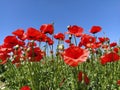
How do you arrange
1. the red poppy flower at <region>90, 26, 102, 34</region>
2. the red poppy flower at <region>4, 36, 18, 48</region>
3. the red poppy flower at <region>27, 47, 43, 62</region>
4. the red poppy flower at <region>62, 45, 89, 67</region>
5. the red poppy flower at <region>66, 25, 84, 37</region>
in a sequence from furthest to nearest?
the red poppy flower at <region>90, 26, 102, 34</region> → the red poppy flower at <region>4, 36, 18, 48</region> → the red poppy flower at <region>27, 47, 43, 62</region> → the red poppy flower at <region>66, 25, 84, 37</region> → the red poppy flower at <region>62, 45, 89, 67</region>

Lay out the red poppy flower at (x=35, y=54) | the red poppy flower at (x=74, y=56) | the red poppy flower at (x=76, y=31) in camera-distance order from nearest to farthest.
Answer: the red poppy flower at (x=74, y=56)
the red poppy flower at (x=76, y=31)
the red poppy flower at (x=35, y=54)

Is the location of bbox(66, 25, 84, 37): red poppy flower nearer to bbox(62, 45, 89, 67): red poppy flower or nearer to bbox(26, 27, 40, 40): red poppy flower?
bbox(26, 27, 40, 40): red poppy flower

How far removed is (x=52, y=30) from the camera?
3.74 m

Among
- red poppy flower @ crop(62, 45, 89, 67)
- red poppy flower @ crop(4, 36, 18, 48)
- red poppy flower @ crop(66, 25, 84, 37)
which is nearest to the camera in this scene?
red poppy flower @ crop(62, 45, 89, 67)

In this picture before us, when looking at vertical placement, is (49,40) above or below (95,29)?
below

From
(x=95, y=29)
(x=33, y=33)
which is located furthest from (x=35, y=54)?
(x=95, y=29)

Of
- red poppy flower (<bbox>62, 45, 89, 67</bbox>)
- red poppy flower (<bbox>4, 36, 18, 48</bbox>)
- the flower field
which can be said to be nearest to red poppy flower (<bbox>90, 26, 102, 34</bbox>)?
the flower field

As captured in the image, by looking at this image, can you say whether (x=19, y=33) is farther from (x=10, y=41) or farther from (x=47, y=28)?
(x=47, y=28)

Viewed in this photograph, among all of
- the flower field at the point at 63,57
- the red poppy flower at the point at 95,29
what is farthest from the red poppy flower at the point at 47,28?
the red poppy flower at the point at 95,29

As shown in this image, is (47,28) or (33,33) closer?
(33,33)

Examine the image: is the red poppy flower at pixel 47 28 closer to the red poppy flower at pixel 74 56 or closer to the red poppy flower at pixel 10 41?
the red poppy flower at pixel 10 41

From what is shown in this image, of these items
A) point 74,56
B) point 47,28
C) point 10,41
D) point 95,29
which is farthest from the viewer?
point 95,29

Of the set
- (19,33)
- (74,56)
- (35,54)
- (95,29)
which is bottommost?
(74,56)

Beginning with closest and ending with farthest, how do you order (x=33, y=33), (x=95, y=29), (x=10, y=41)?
(x=33, y=33) → (x=10, y=41) → (x=95, y=29)
